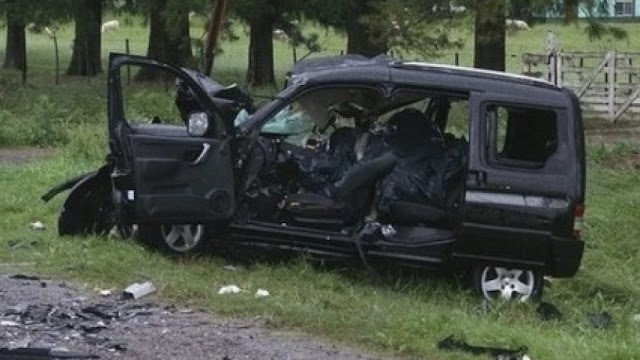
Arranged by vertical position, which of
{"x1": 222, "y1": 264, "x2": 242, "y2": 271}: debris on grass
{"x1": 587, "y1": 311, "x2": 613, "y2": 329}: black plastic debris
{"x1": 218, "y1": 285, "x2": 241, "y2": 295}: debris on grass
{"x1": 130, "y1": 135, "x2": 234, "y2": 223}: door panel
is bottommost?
{"x1": 587, "y1": 311, "x2": 613, "y2": 329}: black plastic debris

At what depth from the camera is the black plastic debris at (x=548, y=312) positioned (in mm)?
8758

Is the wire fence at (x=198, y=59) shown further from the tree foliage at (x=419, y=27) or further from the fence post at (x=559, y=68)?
the tree foliage at (x=419, y=27)

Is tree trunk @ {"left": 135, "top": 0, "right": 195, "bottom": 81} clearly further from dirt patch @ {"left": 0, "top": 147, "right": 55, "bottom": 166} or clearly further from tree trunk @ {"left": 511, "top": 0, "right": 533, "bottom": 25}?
tree trunk @ {"left": 511, "top": 0, "right": 533, "bottom": 25}

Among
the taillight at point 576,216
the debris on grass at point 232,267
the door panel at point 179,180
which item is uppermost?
the door panel at point 179,180

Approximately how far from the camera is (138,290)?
27.3ft

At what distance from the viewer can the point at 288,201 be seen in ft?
31.7

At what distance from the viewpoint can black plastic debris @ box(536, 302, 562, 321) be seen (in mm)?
8758

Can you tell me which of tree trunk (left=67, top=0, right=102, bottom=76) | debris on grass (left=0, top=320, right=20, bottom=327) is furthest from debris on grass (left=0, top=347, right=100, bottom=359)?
tree trunk (left=67, top=0, right=102, bottom=76)

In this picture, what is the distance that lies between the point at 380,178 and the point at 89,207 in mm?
2843

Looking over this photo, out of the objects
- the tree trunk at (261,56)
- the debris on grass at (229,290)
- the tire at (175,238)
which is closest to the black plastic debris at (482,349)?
the debris on grass at (229,290)

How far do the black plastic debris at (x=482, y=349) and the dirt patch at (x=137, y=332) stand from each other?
0.54 meters

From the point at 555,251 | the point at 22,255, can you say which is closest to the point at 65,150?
the point at 22,255

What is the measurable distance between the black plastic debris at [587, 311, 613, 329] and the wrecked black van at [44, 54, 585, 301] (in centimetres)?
A: 45

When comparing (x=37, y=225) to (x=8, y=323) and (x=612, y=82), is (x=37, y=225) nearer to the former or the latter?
(x=8, y=323)
